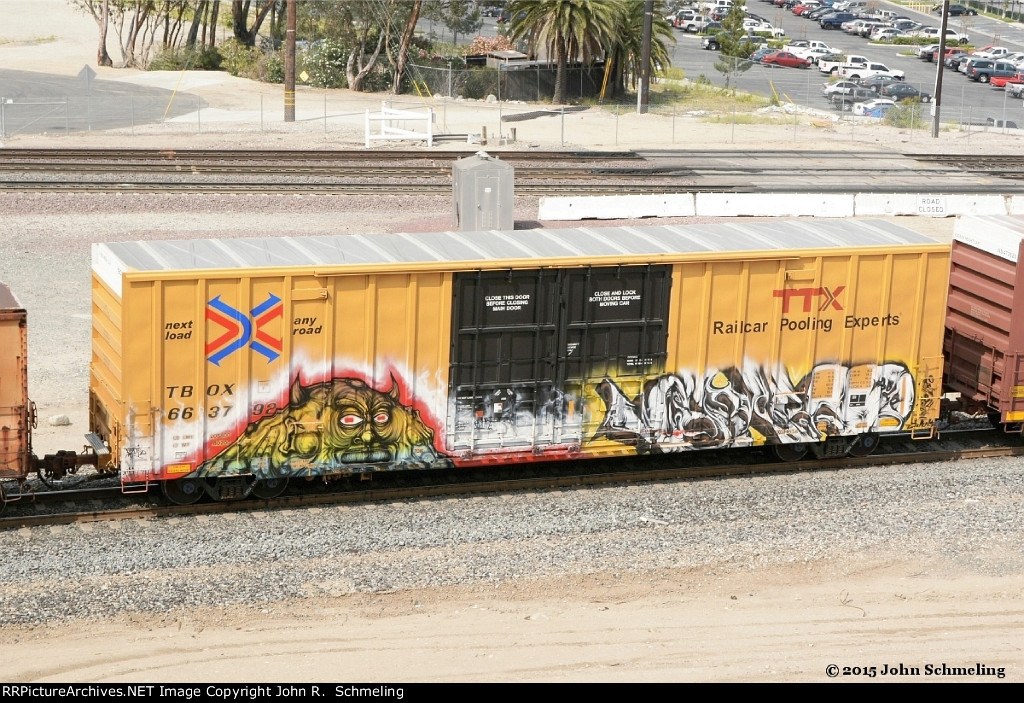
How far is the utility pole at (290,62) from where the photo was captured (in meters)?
44.1

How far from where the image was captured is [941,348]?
16156 mm

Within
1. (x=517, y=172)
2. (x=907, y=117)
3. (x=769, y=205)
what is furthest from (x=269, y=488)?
(x=907, y=117)

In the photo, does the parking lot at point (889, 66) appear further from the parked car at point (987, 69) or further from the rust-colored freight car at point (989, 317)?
the rust-colored freight car at point (989, 317)

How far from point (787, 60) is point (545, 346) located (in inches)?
2835

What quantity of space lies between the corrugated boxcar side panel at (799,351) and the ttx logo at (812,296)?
12 mm

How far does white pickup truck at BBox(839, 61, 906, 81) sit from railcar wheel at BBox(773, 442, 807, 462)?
63270mm

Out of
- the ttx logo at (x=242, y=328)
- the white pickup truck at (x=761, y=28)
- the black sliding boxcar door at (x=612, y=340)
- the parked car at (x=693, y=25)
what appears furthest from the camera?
the parked car at (x=693, y=25)

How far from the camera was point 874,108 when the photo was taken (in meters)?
59.0

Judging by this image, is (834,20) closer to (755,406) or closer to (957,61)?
(957,61)

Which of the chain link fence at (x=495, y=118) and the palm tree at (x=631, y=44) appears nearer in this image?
the chain link fence at (x=495, y=118)

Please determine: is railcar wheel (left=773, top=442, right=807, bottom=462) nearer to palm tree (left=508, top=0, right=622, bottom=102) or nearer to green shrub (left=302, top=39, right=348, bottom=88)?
palm tree (left=508, top=0, right=622, bottom=102)

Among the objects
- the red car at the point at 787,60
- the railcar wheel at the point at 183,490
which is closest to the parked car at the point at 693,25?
the red car at the point at 787,60

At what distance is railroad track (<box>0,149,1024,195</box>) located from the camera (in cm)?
3397
